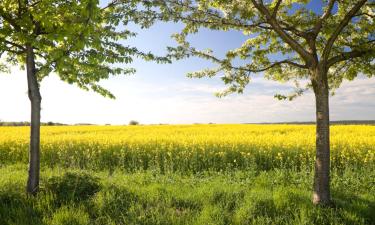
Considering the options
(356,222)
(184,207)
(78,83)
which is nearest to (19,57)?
(78,83)

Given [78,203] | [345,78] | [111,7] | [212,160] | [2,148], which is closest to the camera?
[78,203]

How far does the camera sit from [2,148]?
18.2m

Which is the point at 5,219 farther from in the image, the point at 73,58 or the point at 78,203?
the point at 73,58

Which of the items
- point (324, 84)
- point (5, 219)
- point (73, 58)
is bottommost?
point (5, 219)

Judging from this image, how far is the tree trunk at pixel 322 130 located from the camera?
25.5 feet

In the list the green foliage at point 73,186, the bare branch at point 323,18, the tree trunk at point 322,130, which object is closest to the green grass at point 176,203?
the green foliage at point 73,186

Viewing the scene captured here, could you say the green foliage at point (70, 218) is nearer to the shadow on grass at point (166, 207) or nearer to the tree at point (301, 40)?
the shadow on grass at point (166, 207)

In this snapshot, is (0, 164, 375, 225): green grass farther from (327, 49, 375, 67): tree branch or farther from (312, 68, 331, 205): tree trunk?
(327, 49, 375, 67): tree branch

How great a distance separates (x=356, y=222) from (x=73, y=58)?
755 centimetres

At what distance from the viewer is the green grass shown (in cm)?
732

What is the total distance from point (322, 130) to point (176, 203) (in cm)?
366

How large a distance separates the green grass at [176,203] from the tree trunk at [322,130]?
0.55 m

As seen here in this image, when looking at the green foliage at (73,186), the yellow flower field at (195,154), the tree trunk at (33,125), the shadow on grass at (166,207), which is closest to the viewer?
the shadow on grass at (166,207)

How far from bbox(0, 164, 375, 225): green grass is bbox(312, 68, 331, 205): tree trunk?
21.8 inches
